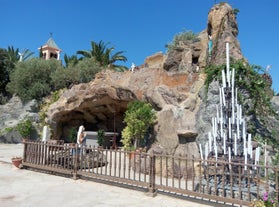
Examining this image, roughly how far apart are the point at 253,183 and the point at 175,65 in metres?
12.0

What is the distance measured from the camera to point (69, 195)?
557cm

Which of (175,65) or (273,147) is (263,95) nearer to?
(273,147)

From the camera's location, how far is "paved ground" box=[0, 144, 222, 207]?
5.04 metres

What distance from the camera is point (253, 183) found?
5.56 meters

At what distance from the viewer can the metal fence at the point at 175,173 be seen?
4.98 metres

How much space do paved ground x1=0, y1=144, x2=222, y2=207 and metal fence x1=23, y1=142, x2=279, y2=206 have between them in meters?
0.23

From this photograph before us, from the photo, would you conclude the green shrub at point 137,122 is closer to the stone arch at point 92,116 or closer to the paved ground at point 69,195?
the stone arch at point 92,116

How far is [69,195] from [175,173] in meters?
3.53

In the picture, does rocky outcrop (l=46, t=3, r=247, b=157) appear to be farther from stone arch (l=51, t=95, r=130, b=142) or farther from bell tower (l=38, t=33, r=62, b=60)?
bell tower (l=38, t=33, r=62, b=60)

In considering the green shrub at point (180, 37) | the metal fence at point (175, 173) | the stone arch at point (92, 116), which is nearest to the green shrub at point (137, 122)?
the stone arch at point (92, 116)

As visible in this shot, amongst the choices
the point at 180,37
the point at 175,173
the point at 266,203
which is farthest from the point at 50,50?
the point at 266,203

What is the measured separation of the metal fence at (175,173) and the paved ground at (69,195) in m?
0.23

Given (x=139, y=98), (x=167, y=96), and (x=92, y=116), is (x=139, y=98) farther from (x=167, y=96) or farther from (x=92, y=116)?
(x=92, y=116)

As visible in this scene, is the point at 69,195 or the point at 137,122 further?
the point at 137,122
